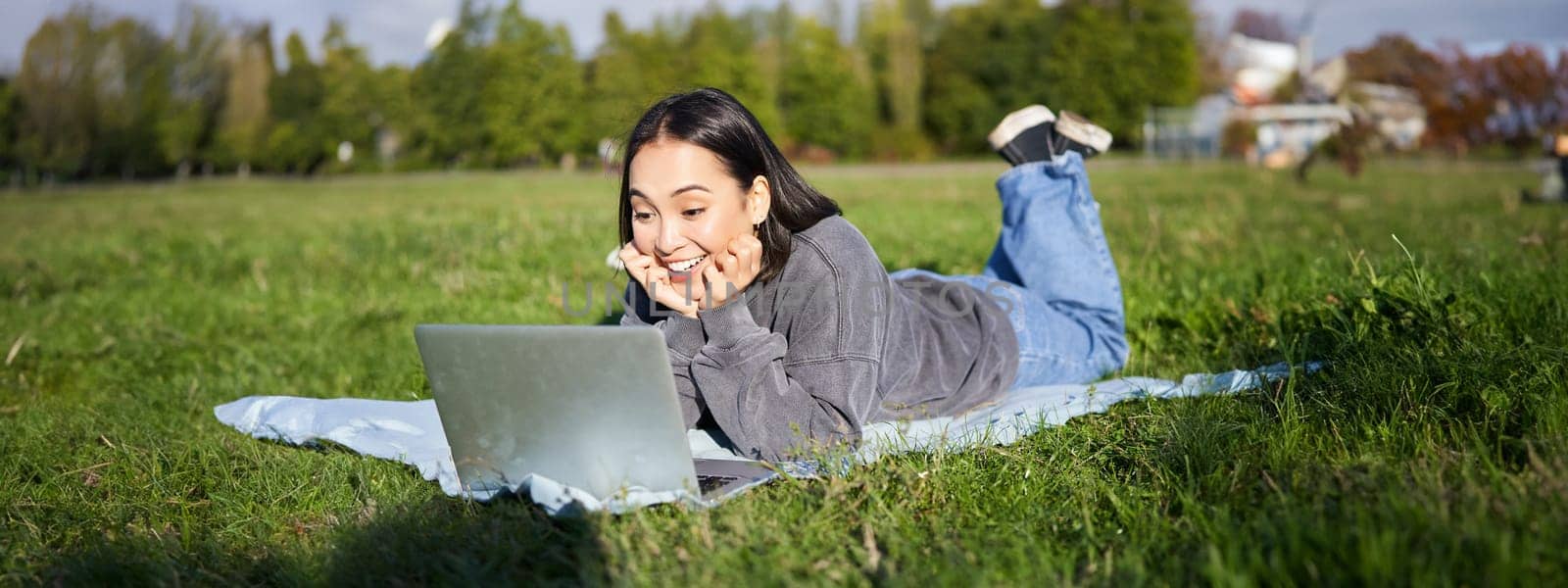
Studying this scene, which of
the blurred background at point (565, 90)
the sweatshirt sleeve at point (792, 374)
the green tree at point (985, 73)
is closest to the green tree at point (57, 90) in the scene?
the blurred background at point (565, 90)

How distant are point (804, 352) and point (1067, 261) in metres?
1.65

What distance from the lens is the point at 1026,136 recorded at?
414 centimetres


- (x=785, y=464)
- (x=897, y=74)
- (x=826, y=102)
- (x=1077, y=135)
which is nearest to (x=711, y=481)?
(x=785, y=464)

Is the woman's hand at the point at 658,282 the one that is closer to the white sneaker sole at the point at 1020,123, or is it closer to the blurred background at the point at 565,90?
the white sneaker sole at the point at 1020,123

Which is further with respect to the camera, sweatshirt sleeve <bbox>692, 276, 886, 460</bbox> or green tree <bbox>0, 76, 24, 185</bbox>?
green tree <bbox>0, 76, 24, 185</bbox>

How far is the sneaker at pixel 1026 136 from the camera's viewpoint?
4.11 m

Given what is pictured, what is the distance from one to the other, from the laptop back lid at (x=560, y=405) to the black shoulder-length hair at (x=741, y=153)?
68 cm

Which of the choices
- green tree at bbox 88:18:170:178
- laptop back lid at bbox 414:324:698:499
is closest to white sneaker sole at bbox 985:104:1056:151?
laptop back lid at bbox 414:324:698:499

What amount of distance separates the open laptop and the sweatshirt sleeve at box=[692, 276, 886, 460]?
0.51 ft

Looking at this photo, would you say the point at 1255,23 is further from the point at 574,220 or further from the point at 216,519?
the point at 216,519

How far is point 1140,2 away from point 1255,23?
6190 centimetres

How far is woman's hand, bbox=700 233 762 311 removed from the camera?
275cm

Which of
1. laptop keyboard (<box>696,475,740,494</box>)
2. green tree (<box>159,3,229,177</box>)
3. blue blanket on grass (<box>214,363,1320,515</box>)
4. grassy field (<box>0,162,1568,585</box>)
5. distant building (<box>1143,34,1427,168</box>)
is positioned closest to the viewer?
grassy field (<box>0,162,1568,585</box>)

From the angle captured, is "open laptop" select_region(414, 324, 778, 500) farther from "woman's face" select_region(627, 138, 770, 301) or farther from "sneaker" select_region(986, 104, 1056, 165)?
"sneaker" select_region(986, 104, 1056, 165)
